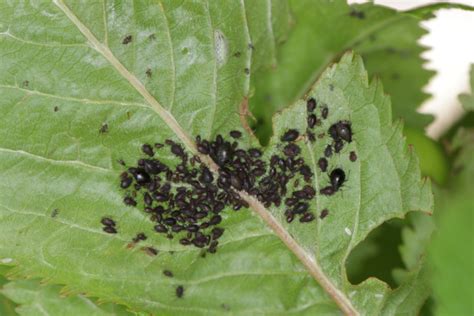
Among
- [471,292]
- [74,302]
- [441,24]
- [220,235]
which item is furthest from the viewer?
[441,24]

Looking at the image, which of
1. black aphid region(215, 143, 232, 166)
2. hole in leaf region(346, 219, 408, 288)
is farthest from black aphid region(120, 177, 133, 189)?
hole in leaf region(346, 219, 408, 288)

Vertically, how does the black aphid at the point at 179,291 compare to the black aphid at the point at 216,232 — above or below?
below

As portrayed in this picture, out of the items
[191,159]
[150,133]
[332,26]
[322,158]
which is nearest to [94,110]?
[150,133]

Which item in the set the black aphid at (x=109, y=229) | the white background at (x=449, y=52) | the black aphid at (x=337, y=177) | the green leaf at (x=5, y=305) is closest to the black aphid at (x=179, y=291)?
the black aphid at (x=109, y=229)

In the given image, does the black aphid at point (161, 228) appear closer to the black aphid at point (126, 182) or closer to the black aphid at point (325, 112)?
the black aphid at point (126, 182)

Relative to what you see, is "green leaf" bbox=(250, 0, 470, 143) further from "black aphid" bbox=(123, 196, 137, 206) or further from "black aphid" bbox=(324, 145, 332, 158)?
"black aphid" bbox=(123, 196, 137, 206)

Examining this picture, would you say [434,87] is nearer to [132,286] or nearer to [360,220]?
[360,220]
